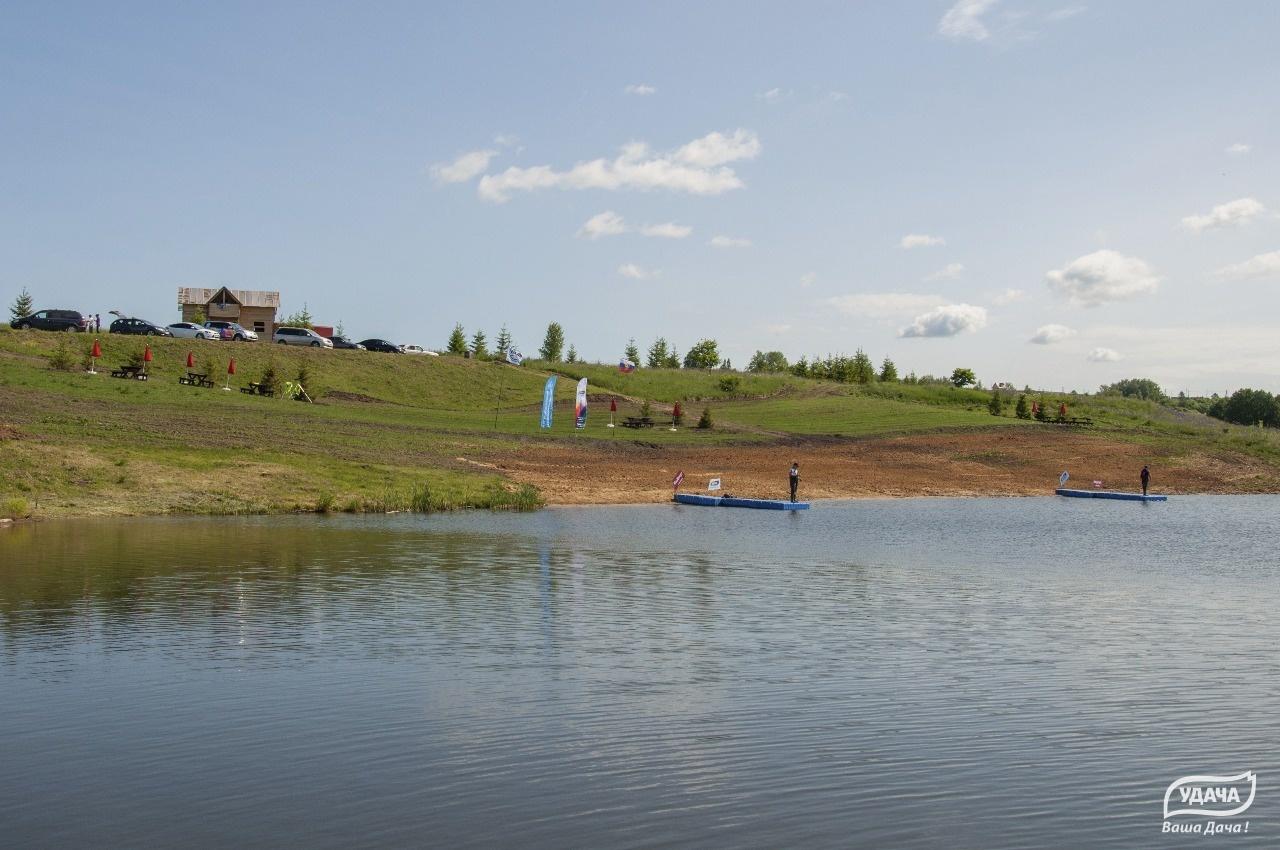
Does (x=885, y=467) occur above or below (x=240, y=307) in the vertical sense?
below

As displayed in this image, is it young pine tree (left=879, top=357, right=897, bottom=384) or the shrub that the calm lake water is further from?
young pine tree (left=879, top=357, right=897, bottom=384)

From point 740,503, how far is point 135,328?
223 ft

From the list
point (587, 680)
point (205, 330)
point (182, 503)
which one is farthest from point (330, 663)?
point (205, 330)

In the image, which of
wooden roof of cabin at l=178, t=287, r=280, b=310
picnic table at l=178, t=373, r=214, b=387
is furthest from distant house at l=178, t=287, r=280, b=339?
picnic table at l=178, t=373, r=214, b=387

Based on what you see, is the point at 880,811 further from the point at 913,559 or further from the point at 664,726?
the point at 913,559

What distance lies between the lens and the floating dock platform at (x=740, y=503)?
58719 millimetres

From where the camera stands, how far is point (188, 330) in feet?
349

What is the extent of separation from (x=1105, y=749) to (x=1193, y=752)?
1093mm

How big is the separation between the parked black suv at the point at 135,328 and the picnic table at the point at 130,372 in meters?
21.1

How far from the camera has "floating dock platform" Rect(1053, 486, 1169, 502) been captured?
7069cm

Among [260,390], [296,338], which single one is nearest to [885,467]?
[260,390]

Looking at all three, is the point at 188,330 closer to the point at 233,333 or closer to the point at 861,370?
the point at 233,333

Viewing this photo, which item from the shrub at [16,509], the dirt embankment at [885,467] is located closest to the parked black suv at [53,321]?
the dirt embankment at [885,467]

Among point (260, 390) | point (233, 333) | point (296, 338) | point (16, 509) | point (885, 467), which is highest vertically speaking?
point (233, 333)
